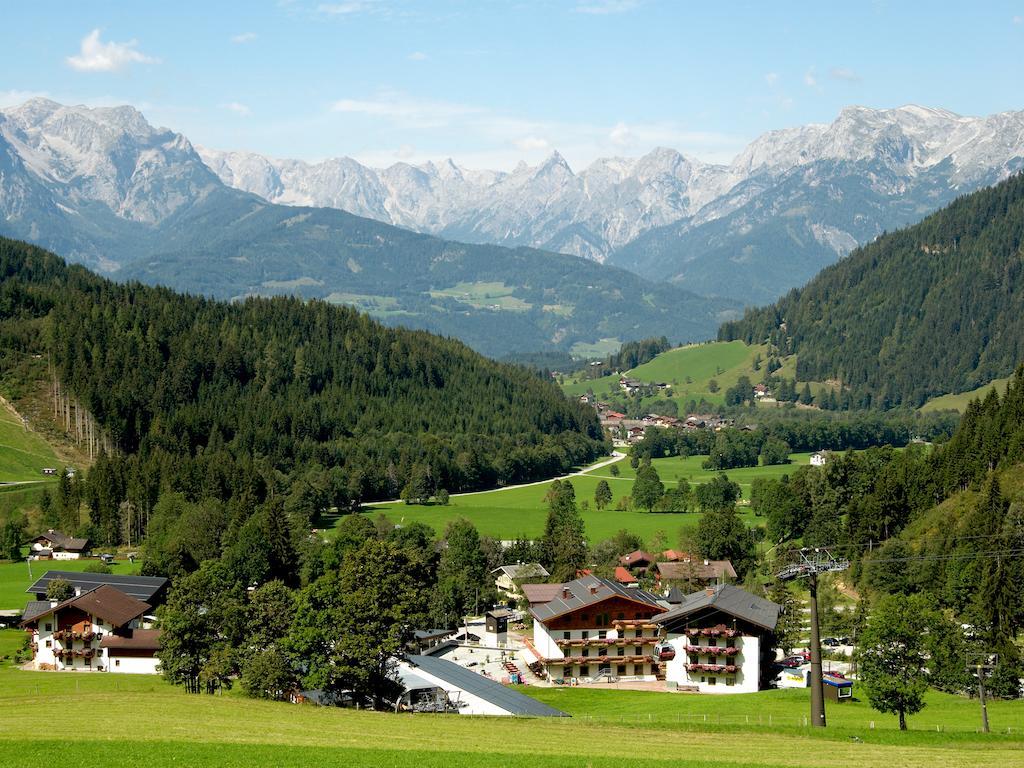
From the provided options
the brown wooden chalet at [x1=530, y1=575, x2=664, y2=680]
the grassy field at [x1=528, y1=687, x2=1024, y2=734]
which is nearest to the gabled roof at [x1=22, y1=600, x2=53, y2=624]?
the brown wooden chalet at [x1=530, y1=575, x2=664, y2=680]

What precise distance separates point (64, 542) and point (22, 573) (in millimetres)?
10878

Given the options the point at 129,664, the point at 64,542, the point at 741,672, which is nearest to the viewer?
the point at 741,672

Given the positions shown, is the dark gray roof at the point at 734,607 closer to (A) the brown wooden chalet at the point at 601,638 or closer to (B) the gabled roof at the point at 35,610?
(A) the brown wooden chalet at the point at 601,638

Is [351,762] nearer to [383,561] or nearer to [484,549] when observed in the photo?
[383,561]

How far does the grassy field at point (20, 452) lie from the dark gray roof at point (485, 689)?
10159 cm

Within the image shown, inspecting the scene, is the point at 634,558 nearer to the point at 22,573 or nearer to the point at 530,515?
the point at 530,515

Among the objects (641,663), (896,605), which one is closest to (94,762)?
(896,605)

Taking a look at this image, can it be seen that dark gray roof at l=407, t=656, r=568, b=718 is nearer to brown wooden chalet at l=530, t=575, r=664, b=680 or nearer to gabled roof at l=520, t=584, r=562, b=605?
brown wooden chalet at l=530, t=575, r=664, b=680

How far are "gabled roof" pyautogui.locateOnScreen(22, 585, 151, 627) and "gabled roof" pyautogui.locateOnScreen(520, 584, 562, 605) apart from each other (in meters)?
30.6

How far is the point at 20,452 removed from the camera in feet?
548

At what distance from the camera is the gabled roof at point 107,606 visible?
277 ft

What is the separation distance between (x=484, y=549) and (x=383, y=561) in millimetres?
62430

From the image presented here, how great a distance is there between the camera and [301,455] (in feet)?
597

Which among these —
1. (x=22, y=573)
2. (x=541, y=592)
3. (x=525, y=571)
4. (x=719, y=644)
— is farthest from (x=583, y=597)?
(x=22, y=573)
